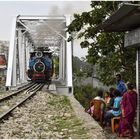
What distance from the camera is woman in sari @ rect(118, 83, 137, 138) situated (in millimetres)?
11250

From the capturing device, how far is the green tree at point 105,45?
17125 millimetres

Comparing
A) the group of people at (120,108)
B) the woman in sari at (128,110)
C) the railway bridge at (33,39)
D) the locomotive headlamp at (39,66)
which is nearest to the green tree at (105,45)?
the group of people at (120,108)

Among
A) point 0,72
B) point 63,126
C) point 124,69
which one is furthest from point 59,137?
point 0,72

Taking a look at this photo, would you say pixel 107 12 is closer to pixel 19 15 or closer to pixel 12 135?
pixel 12 135

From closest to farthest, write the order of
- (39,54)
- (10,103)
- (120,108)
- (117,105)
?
1. (120,108)
2. (117,105)
3. (10,103)
4. (39,54)

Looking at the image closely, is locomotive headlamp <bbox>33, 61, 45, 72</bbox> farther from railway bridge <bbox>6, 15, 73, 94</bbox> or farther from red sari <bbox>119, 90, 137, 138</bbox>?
red sari <bbox>119, 90, 137, 138</bbox>

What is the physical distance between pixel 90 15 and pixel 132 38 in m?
7.30

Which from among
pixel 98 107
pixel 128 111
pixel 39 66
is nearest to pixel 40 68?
pixel 39 66

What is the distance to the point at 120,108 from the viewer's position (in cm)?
1214

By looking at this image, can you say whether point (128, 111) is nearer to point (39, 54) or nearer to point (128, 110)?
point (128, 110)

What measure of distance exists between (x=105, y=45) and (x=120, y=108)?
5.62m

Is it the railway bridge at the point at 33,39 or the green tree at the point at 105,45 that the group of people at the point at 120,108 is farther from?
the railway bridge at the point at 33,39

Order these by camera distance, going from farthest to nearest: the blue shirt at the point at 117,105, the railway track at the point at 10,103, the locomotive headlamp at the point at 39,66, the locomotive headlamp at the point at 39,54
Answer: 1. the locomotive headlamp at the point at 39,54
2. the locomotive headlamp at the point at 39,66
3. the railway track at the point at 10,103
4. the blue shirt at the point at 117,105

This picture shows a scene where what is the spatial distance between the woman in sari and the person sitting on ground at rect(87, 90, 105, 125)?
187cm
